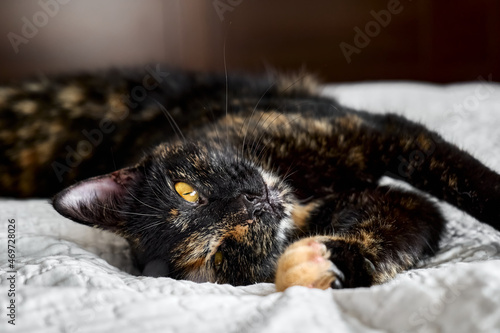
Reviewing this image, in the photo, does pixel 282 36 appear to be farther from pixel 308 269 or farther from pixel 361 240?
pixel 308 269

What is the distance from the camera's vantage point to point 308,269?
0.80 metres

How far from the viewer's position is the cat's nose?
1.01 metres

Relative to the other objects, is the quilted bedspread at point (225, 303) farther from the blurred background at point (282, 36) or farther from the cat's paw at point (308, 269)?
the blurred background at point (282, 36)

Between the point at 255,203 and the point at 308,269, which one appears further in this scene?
the point at 255,203

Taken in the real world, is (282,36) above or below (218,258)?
above

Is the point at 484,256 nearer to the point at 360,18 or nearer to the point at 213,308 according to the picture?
the point at 213,308

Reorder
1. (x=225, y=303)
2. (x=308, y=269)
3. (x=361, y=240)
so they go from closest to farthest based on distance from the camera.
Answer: (x=225, y=303)
(x=308, y=269)
(x=361, y=240)

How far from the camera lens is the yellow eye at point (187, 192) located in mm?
1022

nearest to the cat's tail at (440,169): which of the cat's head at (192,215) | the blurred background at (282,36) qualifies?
the cat's head at (192,215)

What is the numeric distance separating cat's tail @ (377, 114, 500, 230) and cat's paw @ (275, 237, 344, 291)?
40 centimetres

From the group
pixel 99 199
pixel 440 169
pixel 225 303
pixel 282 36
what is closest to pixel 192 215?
pixel 99 199

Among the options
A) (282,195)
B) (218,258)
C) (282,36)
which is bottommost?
(218,258)

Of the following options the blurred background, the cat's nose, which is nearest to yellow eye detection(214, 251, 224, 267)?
the cat's nose

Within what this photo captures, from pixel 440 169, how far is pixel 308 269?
49 centimetres
